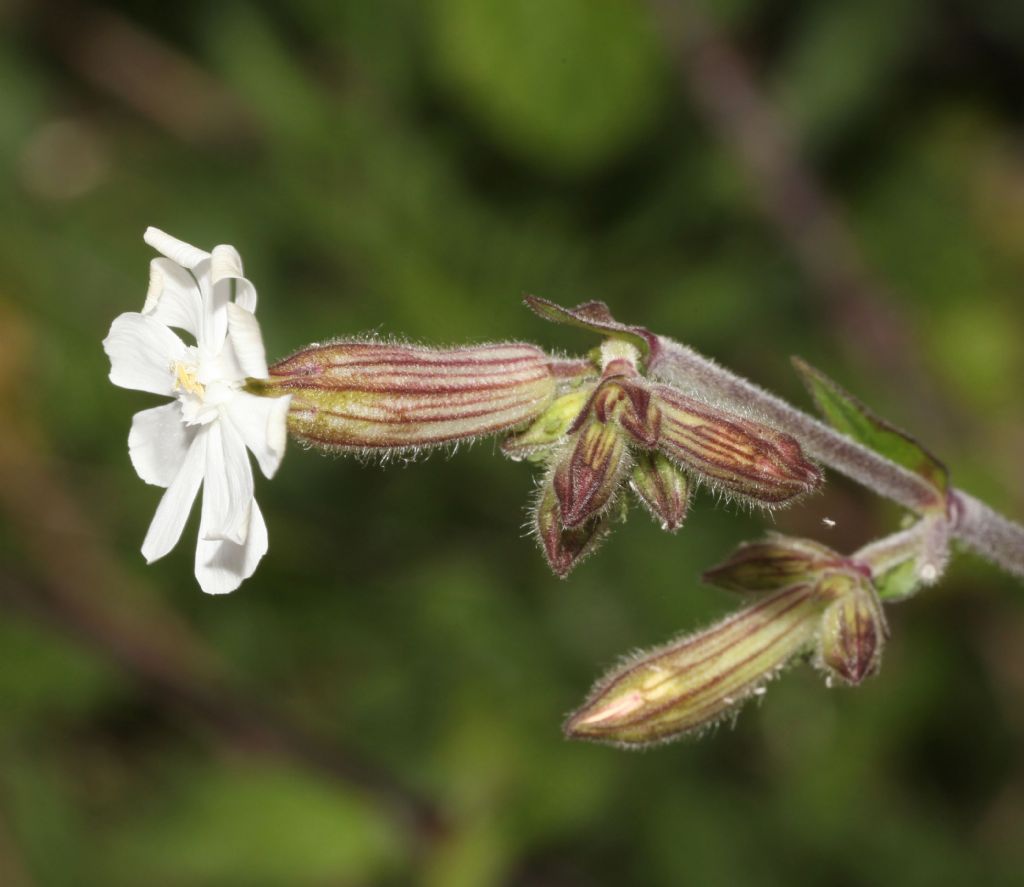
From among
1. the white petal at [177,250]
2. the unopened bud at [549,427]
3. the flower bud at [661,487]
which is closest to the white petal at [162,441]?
the white petal at [177,250]

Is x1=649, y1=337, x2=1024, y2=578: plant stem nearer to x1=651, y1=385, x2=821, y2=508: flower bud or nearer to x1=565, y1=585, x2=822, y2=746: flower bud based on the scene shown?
x1=651, y1=385, x2=821, y2=508: flower bud

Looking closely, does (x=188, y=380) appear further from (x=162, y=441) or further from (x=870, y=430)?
(x=870, y=430)

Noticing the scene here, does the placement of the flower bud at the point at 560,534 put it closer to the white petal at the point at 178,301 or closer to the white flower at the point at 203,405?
the white flower at the point at 203,405

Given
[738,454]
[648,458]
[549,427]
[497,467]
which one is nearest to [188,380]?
[549,427]

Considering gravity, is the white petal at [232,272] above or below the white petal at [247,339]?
above

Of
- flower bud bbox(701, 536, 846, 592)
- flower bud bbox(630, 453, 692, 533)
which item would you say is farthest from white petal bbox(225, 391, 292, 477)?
flower bud bbox(701, 536, 846, 592)
